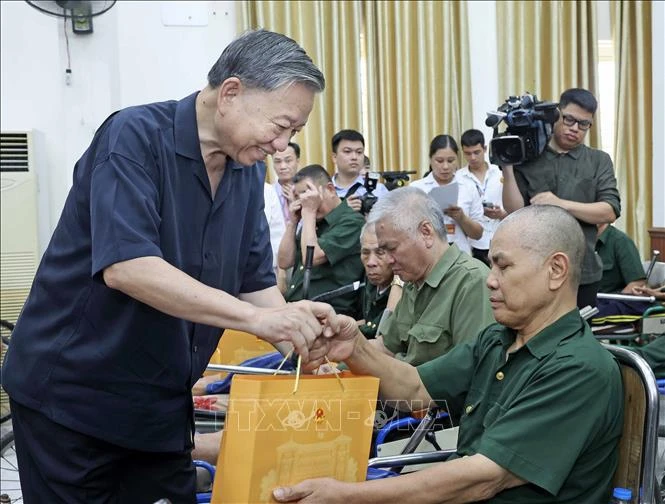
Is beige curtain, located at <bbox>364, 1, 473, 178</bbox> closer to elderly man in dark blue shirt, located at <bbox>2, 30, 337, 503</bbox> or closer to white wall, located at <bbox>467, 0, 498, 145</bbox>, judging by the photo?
white wall, located at <bbox>467, 0, 498, 145</bbox>

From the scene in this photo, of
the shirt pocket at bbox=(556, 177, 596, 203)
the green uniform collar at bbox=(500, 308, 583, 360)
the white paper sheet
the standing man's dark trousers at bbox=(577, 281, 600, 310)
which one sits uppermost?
the shirt pocket at bbox=(556, 177, 596, 203)

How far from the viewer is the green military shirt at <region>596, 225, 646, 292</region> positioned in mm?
4031

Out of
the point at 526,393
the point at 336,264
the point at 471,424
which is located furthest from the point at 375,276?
the point at 526,393

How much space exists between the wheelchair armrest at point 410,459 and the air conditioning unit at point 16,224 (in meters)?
4.07

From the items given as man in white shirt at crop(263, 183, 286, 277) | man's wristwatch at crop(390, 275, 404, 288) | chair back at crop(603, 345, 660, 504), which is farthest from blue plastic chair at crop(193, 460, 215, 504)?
man in white shirt at crop(263, 183, 286, 277)

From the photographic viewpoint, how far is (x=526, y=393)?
156 cm

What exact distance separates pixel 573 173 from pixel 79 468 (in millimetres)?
2472

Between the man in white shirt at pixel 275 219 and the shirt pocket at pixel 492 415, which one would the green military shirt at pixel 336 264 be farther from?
the shirt pocket at pixel 492 415

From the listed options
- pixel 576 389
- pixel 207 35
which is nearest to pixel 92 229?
pixel 576 389

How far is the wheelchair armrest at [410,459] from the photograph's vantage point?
185cm

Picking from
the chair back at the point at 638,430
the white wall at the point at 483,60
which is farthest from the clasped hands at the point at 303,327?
the white wall at the point at 483,60

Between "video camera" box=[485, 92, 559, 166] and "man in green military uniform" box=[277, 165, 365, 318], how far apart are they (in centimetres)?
82

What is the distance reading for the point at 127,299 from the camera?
55.7 inches

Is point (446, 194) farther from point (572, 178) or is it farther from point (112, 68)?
point (112, 68)
